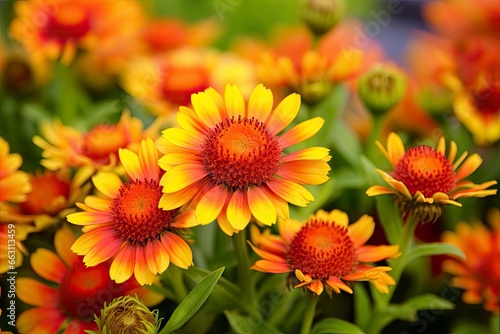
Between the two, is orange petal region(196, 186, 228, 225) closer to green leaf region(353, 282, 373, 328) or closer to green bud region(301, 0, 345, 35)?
green leaf region(353, 282, 373, 328)

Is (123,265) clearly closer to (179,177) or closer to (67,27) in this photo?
(179,177)

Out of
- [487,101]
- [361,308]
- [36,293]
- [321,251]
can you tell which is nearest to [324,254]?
[321,251]

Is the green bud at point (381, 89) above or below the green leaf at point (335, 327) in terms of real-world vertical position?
above

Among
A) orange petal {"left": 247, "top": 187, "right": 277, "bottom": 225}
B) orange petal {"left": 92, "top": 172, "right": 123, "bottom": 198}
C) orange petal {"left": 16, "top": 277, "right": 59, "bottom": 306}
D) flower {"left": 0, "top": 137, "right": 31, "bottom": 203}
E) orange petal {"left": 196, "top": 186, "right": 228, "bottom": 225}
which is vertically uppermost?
orange petal {"left": 247, "top": 187, "right": 277, "bottom": 225}

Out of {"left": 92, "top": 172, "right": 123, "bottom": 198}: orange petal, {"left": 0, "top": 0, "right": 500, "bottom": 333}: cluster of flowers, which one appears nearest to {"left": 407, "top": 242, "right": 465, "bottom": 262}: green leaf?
{"left": 0, "top": 0, "right": 500, "bottom": 333}: cluster of flowers

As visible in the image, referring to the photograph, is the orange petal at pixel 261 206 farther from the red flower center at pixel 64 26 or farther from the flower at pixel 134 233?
the red flower center at pixel 64 26

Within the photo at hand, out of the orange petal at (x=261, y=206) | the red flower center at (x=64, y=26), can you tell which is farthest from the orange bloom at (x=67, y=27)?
the orange petal at (x=261, y=206)
